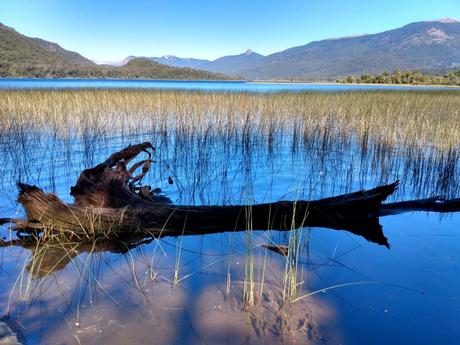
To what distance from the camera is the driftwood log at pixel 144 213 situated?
3.45 metres

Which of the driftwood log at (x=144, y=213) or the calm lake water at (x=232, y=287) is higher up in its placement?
the driftwood log at (x=144, y=213)

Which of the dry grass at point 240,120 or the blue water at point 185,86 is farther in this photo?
the blue water at point 185,86

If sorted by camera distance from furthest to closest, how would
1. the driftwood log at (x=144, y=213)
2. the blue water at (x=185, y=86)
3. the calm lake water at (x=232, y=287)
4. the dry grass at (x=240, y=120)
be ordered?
the blue water at (x=185, y=86) → the dry grass at (x=240, y=120) → the driftwood log at (x=144, y=213) → the calm lake water at (x=232, y=287)

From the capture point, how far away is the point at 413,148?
23.7ft

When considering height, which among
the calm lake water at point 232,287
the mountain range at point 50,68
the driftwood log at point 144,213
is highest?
the mountain range at point 50,68

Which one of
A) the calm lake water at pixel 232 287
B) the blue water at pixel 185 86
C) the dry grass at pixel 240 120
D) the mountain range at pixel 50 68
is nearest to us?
the calm lake water at pixel 232 287

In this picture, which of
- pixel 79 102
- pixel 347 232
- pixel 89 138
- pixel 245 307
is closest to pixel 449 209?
pixel 347 232

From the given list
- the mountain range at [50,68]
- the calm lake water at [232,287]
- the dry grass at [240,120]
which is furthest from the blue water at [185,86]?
the mountain range at [50,68]

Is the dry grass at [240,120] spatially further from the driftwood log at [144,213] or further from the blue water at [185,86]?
the blue water at [185,86]

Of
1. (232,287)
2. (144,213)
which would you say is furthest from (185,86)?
(232,287)

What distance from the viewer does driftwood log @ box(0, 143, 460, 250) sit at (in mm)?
3453

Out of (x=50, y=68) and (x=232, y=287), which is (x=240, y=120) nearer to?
(x=232, y=287)

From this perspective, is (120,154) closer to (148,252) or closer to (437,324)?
(148,252)

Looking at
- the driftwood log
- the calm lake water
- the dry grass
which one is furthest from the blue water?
the calm lake water
